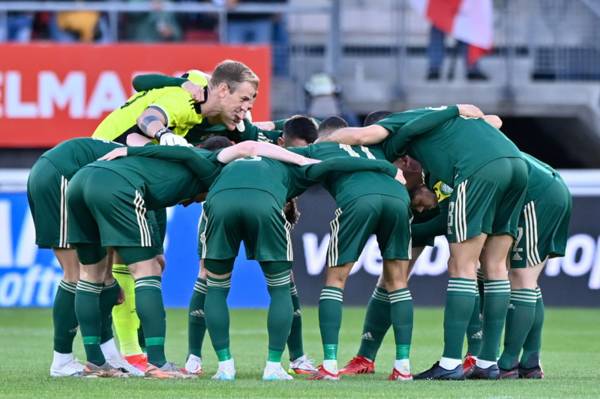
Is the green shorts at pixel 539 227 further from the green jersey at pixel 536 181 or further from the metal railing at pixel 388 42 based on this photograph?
the metal railing at pixel 388 42

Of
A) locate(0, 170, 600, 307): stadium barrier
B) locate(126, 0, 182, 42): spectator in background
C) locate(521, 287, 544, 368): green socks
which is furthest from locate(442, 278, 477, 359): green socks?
locate(126, 0, 182, 42): spectator in background

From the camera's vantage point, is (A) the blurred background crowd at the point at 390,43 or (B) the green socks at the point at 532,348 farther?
(A) the blurred background crowd at the point at 390,43

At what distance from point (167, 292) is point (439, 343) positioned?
16.1ft

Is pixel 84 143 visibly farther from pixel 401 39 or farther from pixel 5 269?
pixel 401 39

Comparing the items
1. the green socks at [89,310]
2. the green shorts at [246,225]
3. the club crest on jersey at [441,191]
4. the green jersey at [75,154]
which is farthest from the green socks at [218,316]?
the club crest on jersey at [441,191]

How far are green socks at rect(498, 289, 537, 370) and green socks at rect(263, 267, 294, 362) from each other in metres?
1.64

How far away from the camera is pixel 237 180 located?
9.54 metres

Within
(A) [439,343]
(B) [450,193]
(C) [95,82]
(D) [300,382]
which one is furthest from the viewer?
(C) [95,82]

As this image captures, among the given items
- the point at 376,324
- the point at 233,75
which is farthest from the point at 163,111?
the point at 376,324

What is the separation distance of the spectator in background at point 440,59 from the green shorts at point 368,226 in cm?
1155

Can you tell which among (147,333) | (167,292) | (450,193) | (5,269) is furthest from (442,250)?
(147,333)

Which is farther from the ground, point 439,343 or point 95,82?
point 95,82

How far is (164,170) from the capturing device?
9.88m

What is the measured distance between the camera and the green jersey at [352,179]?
384 inches
